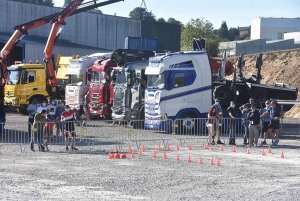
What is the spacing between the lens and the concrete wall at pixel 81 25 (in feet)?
168

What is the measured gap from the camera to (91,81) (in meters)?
32.2

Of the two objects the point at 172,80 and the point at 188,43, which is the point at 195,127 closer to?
the point at 172,80

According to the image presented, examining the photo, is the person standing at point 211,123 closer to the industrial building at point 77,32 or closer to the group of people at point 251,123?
the group of people at point 251,123

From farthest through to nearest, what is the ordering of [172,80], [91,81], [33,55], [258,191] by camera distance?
[33,55]
[91,81]
[172,80]
[258,191]

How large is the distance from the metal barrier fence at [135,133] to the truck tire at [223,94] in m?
2.66

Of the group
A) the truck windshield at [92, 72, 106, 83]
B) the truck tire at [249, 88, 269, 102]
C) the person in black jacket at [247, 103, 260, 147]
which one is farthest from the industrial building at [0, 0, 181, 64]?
the person in black jacket at [247, 103, 260, 147]

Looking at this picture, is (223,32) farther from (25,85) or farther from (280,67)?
(25,85)

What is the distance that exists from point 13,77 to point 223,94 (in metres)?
13.9

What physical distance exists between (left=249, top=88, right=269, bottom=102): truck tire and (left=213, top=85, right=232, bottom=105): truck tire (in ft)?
5.33

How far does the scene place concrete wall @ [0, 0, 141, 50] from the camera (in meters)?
51.3

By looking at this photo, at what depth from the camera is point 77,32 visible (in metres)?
55.8

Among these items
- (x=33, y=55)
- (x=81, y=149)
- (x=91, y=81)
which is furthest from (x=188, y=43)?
(x=81, y=149)

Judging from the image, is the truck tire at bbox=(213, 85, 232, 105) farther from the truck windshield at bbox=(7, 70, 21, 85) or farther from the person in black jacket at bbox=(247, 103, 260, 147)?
the truck windshield at bbox=(7, 70, 21, 85)

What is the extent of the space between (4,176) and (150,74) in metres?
12.0
